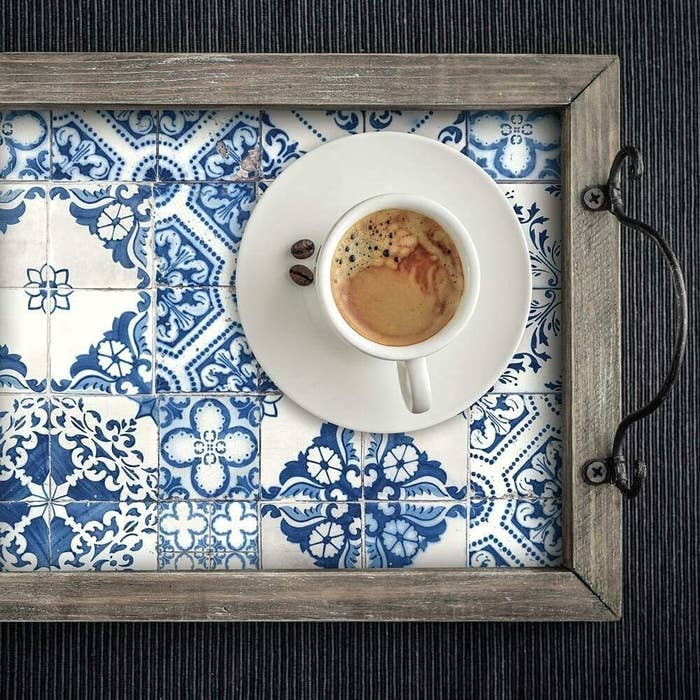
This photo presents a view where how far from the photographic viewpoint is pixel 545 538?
0.63 meters

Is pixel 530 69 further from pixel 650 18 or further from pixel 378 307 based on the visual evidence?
pixel 378 307

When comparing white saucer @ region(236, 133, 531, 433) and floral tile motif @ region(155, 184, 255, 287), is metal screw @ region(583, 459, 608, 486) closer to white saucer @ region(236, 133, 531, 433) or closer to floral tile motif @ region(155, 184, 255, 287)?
white saucer @ region(236, 133, 531, 433)

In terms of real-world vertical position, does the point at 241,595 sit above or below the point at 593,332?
below

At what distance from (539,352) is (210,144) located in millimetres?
331

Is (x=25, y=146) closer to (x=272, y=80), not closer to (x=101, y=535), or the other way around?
(x=272, y=80)

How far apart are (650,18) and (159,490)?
0.59 meters

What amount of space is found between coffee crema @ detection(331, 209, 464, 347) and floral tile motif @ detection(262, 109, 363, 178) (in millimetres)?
107

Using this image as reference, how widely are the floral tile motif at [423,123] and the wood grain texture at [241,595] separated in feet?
1.21

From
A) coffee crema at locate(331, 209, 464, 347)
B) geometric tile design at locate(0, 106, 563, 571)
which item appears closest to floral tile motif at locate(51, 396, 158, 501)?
geometric tile design at locate(0, 106, 563, 571)

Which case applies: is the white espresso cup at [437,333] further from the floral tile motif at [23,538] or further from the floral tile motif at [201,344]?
the floral tile motif at [23,538]

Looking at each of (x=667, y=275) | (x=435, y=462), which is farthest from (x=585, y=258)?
(x=435, y=462)

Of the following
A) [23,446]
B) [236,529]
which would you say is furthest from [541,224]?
[23,446]

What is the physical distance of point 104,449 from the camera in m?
0.63

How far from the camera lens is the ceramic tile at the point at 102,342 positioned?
0.63 metres
